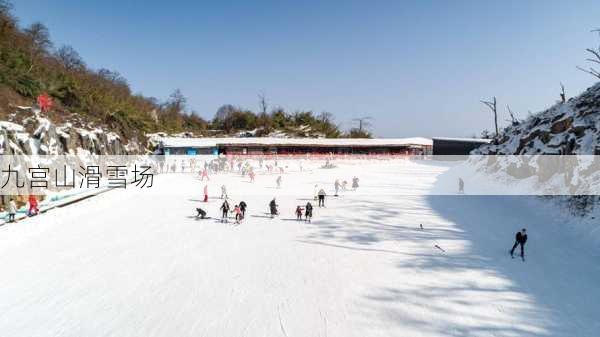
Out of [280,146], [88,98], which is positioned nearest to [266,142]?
[280,146]

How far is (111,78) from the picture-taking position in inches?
2480

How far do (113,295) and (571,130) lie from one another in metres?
23.4

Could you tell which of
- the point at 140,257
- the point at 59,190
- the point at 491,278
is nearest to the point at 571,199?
the point at 491,278

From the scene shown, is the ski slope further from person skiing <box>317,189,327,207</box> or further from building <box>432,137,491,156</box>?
building <box>432,137,491,156</box>

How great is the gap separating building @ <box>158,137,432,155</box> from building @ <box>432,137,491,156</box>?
11.3ft

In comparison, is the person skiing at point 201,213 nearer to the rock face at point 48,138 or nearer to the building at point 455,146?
the rock face at point 48,138

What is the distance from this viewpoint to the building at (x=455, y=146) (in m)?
42.5

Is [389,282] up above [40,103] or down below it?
below

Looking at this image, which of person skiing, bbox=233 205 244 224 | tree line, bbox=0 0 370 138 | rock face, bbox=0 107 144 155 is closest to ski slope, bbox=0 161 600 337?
person skiing, bbox=233 205 244 224

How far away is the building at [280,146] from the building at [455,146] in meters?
3.44

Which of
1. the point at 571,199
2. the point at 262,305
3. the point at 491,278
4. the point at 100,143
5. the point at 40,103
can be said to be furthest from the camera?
the point at 100,143

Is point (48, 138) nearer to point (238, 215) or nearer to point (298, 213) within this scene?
point (238, 215)

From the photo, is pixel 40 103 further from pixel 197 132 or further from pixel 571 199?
pixel 571 199

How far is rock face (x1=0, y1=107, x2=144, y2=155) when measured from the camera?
22.0 meters
